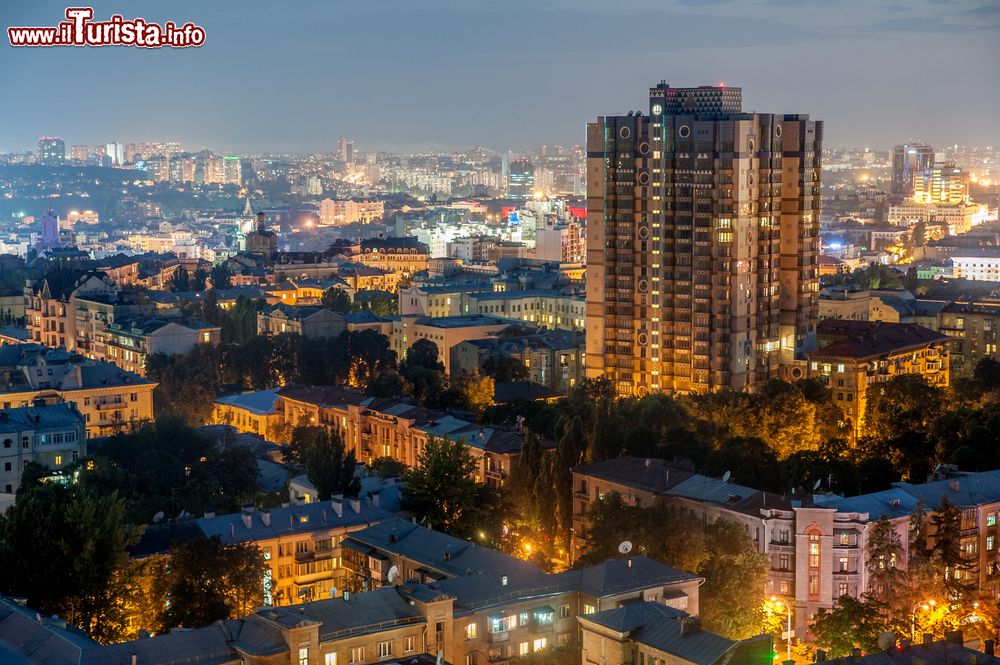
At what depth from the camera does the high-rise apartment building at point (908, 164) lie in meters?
119

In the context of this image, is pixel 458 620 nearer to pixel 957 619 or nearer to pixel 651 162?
pixel 957 619

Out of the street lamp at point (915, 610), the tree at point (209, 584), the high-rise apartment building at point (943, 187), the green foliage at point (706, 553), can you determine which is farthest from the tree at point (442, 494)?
the high-rise apartment building at point (943, 187)

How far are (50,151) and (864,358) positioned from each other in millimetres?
137044

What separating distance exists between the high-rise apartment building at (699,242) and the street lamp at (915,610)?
49.6 ft

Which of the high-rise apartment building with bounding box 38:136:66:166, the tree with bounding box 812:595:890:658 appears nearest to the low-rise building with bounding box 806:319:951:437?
the tree with bounding box 812:595:890:658

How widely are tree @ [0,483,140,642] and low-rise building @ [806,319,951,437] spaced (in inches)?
686

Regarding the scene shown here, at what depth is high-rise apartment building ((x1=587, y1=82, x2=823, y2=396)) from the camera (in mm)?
33688

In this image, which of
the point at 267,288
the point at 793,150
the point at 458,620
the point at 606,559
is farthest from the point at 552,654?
the point at 267,288

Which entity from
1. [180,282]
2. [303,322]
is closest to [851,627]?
[303,322]

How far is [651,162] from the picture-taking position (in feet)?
114

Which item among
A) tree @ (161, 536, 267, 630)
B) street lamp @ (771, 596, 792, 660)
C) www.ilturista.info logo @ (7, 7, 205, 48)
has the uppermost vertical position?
www.ilturista.info logo @ (7, 7, 205, 48)

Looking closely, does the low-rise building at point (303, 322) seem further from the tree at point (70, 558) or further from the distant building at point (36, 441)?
the tree at point (70, 558)

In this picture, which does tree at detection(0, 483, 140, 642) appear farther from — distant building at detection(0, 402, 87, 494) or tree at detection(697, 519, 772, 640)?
tree at detection(697, 519, 772, 640)

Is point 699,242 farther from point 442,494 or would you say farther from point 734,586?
point 734,586
